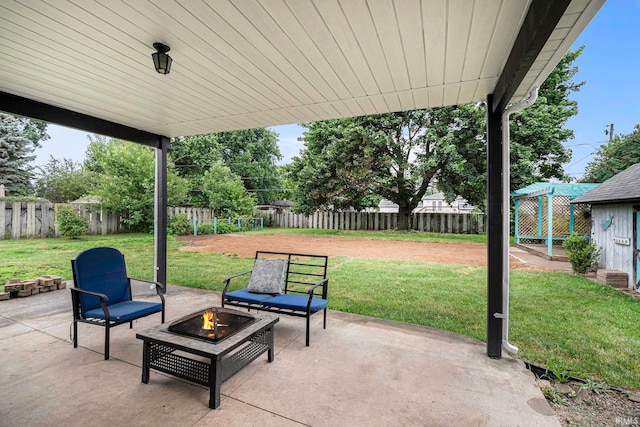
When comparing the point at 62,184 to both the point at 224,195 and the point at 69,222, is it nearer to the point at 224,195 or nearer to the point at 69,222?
the point at 224,195

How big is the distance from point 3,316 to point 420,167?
42.8 feet

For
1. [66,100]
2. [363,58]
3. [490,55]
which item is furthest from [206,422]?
[66,100]

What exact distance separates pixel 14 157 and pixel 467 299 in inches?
786

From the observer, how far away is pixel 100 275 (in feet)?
10.2

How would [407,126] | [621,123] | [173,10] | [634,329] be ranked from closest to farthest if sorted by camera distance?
[173,10] → [634,329] → [407,126] → [621,123]

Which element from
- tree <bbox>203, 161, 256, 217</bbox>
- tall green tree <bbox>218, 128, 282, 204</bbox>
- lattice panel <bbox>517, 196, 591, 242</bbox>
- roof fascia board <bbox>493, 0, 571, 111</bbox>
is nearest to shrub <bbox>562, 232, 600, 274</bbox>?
lattice panel <bbox>517, 196, 591, 242</bbox>

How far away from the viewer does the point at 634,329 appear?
11.7 feet

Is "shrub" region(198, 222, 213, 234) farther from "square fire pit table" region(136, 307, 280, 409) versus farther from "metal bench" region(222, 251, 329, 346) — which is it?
"square fire pit table" region(136, 307, 280, 409)

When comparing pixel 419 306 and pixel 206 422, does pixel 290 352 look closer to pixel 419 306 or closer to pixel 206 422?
pixel 206 422

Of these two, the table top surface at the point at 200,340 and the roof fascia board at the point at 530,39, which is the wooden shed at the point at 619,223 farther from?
the table top surface at the point at 200,340

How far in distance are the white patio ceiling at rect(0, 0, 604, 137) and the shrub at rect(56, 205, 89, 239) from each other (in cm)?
785

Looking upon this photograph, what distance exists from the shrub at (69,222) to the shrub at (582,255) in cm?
1350

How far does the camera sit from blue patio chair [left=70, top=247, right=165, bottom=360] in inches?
110

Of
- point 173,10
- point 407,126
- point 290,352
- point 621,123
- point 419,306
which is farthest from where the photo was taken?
point 621,123
